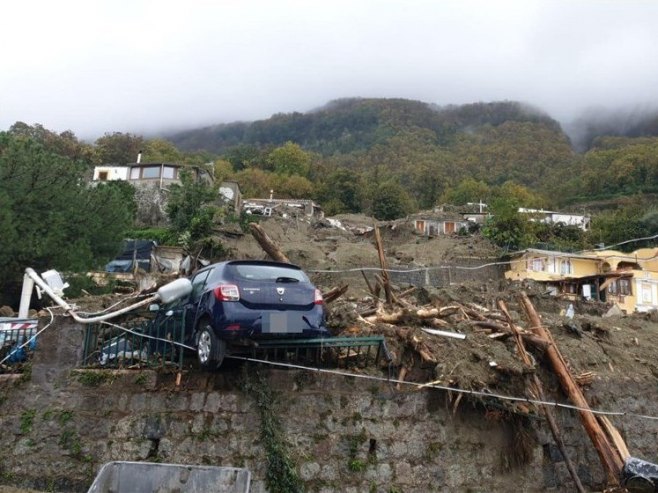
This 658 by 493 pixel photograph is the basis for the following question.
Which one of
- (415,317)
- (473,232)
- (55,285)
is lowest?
(473,232)

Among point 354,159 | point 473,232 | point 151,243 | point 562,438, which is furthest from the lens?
point 354,159

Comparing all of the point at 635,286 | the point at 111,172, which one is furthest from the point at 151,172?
the point at 635,286

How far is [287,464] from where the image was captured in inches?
266

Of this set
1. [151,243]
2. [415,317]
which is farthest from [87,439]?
[151,243]

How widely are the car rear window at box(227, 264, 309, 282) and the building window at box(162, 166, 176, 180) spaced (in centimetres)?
4901

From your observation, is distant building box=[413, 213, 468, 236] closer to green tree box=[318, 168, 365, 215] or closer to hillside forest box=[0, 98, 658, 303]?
hillside forest box=[0, 98, 658, 303]

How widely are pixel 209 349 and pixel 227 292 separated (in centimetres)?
74

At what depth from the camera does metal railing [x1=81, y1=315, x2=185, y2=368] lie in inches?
295

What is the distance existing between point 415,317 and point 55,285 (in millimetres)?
5636

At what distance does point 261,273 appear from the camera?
7.08 meters

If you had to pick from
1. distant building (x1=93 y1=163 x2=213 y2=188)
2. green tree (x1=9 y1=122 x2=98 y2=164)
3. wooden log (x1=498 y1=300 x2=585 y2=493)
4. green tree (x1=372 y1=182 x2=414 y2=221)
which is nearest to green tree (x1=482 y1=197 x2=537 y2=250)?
green tree (x1=372 y1=182 x2=414 y2=221)

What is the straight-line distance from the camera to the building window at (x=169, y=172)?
53.7 m

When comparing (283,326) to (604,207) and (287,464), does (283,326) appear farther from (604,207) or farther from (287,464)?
(604,207)

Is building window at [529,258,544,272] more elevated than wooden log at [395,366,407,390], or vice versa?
→ wooden log at [395,366,407,390]
